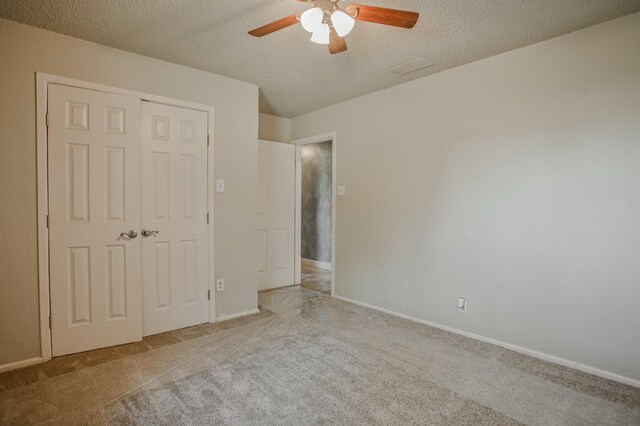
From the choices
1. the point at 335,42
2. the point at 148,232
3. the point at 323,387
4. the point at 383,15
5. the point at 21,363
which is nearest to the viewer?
the point at 383,15

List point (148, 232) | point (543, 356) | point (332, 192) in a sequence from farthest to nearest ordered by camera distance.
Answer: point (332, 192), point (148, 232), point (543, 356)

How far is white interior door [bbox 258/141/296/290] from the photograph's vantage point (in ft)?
14.9

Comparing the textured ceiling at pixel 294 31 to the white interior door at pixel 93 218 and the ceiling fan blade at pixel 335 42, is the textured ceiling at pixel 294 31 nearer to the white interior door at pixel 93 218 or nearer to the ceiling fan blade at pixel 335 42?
the ceiling fan blade at pixel 335 42

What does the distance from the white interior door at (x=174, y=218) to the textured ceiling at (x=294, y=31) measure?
0.61 meters

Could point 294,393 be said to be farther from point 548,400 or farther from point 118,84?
point 118,84

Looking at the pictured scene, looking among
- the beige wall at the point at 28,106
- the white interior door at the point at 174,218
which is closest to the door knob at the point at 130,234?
the white interior door at the point at 174,218

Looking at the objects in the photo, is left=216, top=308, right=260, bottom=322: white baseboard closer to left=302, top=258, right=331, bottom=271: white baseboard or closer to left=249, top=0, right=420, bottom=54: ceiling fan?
left=302, top=258, right=331, bottom=271: white baseboard

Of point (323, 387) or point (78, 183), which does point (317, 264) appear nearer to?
point (323, 387)

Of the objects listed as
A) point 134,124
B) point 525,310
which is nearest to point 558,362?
point 525,310

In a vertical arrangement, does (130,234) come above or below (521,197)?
below

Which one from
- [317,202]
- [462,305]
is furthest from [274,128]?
[462,305]

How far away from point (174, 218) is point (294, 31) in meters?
1.92

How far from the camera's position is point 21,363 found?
2416 millimetres

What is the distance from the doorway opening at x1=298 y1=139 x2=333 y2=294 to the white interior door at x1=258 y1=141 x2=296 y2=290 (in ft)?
3.33
